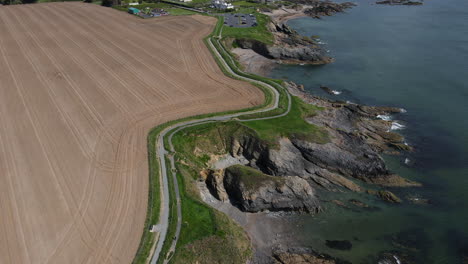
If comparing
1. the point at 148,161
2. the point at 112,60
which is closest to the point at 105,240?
the point at 148,161

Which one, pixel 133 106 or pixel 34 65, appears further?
pixel 34 65

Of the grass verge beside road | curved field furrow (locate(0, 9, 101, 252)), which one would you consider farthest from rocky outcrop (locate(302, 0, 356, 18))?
curved field furrow (locate(0, 9, 101, 252))

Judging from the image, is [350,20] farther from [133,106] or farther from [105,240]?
[105,240]

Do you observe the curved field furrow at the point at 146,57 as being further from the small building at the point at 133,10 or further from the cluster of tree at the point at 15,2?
the cluster of tree at the point at 15,2

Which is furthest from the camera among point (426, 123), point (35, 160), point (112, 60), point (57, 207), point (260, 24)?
point (260, 24)

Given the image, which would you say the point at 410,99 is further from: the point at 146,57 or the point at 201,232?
the point at 146,57

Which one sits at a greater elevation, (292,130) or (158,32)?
(158,32)

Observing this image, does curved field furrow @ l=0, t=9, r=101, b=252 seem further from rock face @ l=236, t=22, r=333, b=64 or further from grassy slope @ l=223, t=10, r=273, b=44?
rock face @ l=236, t=22, r=333, b=64
